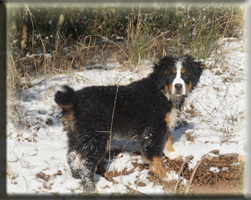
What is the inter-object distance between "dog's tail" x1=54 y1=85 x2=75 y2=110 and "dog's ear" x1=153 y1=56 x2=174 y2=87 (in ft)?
4.50

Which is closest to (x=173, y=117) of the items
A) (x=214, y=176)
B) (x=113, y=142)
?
(x=214, y=176)

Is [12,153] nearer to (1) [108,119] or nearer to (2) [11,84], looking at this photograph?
(1) [108,119]

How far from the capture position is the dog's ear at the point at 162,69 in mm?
3777

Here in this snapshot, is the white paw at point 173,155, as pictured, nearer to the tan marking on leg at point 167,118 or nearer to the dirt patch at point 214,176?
the dirt patch at point 214,176

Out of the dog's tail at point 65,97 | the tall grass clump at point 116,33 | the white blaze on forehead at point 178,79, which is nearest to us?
the dog's tail at point 65,97

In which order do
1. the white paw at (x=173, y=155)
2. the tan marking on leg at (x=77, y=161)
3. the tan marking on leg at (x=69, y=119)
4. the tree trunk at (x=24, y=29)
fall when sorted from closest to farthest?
the tan marking on leg at (x=69, y=119), the tan marking on leg at (x=77, y=161), the white paw at (x=173, y=155), the tree trunk at (x=24, y=29)

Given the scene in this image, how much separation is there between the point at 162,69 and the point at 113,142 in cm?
Answer: 171

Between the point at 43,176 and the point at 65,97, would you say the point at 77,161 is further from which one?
the point at 65,97

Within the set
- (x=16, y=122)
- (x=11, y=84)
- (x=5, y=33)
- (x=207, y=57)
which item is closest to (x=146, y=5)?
(x=207, y=57)

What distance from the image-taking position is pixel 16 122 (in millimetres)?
4461

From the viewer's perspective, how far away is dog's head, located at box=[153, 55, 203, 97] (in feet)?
12.0

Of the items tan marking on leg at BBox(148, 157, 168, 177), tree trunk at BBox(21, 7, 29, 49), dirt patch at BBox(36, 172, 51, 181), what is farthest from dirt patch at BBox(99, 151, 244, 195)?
tree trunk at BBox(21, 7, 29, 49)

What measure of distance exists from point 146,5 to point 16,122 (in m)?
5.86

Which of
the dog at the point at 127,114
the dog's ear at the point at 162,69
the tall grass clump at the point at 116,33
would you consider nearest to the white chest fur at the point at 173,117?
the dog at the point at 127,114
